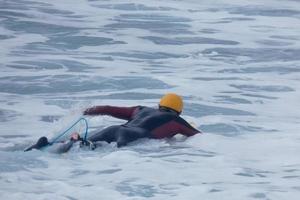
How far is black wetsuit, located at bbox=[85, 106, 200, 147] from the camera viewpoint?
797cm

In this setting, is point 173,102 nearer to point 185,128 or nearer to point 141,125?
point 185,128

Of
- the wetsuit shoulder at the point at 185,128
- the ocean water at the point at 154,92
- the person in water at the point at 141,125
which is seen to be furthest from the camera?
the wetsuit shoulder at the point at 185,128

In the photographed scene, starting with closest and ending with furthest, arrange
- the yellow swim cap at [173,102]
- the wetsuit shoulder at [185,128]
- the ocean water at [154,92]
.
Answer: the ocean water at [154,92]
the wetsuit shoulder at [185,128]
the yellow swim cap at [173,102]

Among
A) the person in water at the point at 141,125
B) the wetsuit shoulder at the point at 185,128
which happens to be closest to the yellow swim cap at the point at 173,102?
the person in water at the point at 141,125

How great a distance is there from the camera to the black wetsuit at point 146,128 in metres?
7.97

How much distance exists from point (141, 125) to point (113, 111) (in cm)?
55

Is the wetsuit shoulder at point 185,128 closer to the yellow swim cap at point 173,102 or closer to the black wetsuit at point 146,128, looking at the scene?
the black wetsuit at point 146,128

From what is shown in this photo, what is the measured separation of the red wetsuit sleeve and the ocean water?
18.0 inches

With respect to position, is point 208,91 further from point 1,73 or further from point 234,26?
point 234,26

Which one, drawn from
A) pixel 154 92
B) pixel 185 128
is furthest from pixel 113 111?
pixel 154 92

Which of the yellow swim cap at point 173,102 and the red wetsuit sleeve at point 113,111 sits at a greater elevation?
the yellow swim cap at point 173,102

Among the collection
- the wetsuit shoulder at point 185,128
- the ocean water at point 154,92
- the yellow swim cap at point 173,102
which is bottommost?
the ocean water at point 154,92

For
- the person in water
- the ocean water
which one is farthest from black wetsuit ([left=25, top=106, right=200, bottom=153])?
the ocean water

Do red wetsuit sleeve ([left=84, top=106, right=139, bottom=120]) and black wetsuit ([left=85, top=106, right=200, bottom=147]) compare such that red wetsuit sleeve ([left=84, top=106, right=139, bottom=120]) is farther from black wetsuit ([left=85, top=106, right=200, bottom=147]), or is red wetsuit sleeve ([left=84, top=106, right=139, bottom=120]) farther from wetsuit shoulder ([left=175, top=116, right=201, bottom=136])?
wetsuit shoulder ([left=175, top=116, right=201, bottom=136])
